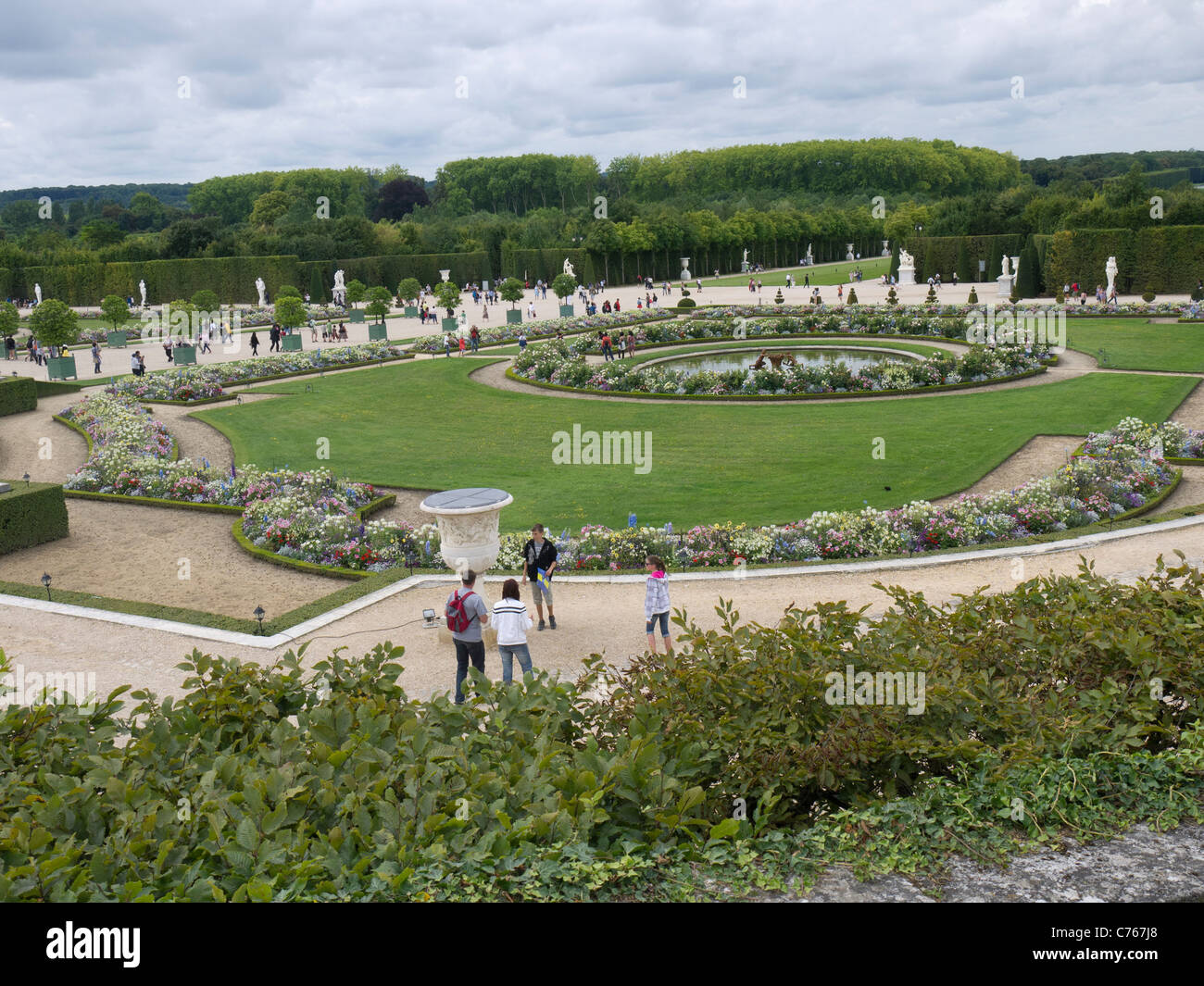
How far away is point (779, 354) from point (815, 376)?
5.94 m

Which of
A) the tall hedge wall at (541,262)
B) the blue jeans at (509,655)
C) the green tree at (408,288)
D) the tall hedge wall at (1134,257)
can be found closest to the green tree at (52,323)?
the green tree at (408,288)

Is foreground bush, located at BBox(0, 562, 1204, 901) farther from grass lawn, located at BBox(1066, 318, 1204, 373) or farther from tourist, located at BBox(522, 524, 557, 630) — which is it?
grass lawn, located at BBox(1066, 318, 1204, 373)

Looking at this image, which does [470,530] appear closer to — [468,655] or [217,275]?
[468,655]

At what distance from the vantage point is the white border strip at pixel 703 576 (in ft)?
39.4

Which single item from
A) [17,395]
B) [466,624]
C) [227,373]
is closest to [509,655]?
[466,624]

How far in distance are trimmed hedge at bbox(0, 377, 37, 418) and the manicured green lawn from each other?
5958 millimetres

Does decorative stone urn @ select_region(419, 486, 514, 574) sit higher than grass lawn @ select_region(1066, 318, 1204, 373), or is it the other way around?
grass lawn @ select_region(1066, 318, 1204, 373)

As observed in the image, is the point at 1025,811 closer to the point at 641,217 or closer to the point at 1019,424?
the point at 1019,424

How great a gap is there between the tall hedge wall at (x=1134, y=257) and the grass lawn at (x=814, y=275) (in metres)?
19.7

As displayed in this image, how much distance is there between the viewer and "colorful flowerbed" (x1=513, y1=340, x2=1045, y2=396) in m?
26.8

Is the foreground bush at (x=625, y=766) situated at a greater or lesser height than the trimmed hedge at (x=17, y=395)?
lesser

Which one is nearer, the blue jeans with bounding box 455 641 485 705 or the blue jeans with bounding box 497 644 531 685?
the blue jeans with bounding box 497 644 531 685

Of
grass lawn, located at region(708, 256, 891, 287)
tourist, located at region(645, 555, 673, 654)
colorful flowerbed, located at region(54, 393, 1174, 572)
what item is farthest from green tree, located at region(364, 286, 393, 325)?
tourist, located at region(645, 555, 673, 654)

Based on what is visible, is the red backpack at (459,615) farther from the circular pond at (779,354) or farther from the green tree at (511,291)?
the green tree at (511,291)
